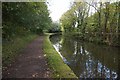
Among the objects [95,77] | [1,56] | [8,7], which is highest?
[8,7]

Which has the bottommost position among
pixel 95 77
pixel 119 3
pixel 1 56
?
pixel 95 77

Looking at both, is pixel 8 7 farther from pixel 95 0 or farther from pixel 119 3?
pixel 95 0

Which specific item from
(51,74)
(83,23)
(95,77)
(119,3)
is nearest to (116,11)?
(119,3)

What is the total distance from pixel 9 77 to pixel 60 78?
2097 millimetres

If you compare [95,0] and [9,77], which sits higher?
[95,0]

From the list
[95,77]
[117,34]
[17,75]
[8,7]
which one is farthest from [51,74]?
[117,34]

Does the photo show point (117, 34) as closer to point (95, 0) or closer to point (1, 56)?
point (95, 0)

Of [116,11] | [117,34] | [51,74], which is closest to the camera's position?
[51,74]

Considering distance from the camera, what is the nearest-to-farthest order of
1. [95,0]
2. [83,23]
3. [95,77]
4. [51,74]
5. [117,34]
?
[51,74], [95,77], [117,34], [95,0], [83,23]

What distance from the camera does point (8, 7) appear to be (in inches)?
493

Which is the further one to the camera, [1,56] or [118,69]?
[118,69]

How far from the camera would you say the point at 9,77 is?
29.8ft

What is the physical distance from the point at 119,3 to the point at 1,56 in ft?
82.4

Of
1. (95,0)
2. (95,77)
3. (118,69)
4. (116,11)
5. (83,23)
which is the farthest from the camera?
(83,23)
